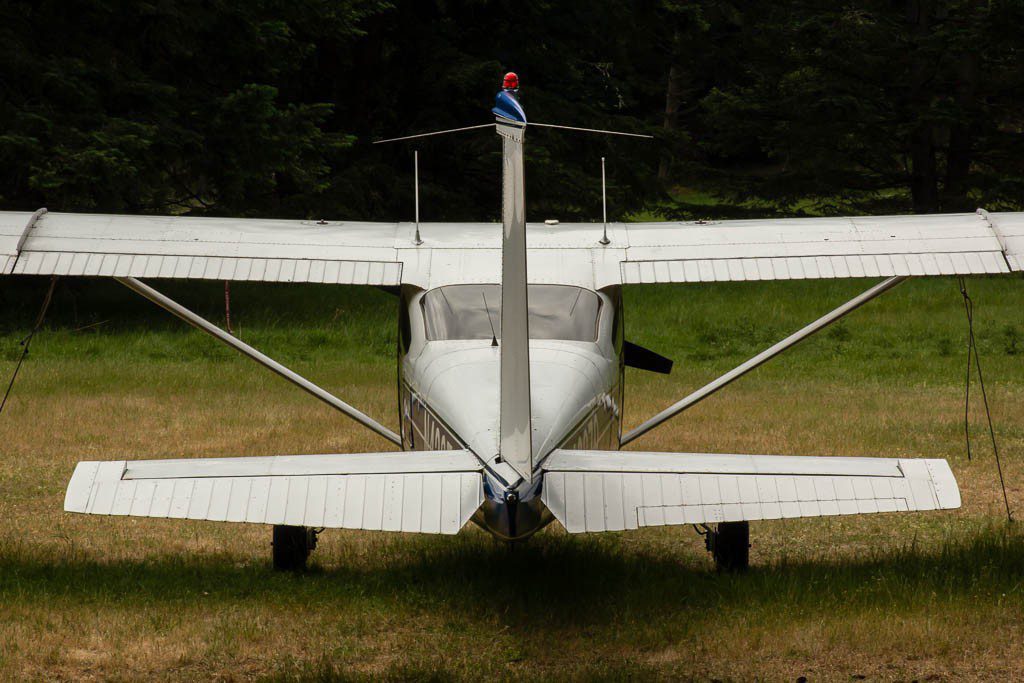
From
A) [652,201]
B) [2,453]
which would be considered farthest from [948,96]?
[2,453]

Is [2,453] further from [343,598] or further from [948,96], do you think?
[948,96]

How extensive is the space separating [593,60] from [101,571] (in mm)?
23740

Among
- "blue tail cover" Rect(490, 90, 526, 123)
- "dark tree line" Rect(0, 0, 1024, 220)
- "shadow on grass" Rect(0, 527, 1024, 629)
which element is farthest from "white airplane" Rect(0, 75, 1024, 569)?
"dark tree line" Rect(0, 0, 1024, 220)

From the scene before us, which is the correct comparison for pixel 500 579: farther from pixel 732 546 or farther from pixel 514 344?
pixel 514 344

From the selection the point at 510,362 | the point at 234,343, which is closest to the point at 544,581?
the point at 510,362

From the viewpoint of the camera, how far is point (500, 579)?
6.41 meters

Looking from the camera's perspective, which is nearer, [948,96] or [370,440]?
[370,440]

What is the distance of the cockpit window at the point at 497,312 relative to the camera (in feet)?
22.0

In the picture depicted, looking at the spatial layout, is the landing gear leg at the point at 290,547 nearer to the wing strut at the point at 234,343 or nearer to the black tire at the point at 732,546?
the wing strut at the point at 234,343

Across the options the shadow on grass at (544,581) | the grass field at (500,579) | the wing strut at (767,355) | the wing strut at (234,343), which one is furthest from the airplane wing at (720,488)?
the wing strut at (234,343)

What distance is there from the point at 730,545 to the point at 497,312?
189cm

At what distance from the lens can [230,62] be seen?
20188 millimetres

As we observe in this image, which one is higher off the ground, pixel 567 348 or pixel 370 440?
pixel 567 348

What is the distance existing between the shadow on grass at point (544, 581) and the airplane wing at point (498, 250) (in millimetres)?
1644
